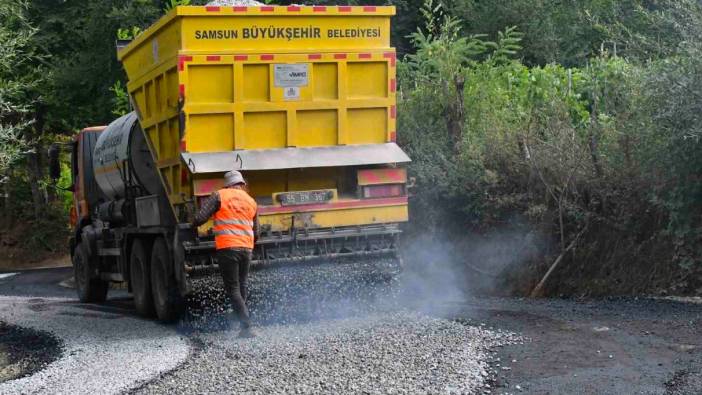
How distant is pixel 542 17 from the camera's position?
21.8 meters

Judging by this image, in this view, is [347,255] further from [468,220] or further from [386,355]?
[468,220]

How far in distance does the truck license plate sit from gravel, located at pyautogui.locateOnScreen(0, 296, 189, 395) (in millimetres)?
1719

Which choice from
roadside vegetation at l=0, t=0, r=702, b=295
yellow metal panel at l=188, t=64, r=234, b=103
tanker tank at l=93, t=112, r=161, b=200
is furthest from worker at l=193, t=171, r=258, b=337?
roadside vegetation at l=0, t=0, r=702, b=295

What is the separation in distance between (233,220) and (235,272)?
0.51 m

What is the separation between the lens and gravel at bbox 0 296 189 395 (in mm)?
7594

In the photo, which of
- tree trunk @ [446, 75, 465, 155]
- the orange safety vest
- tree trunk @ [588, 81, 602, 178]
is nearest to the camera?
the orange safety vest

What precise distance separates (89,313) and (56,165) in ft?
11.8

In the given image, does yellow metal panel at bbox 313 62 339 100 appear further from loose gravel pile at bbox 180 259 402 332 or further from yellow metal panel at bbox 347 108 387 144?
loose gravel pile at bbox 180 259 402 332

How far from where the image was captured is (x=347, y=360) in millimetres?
7750

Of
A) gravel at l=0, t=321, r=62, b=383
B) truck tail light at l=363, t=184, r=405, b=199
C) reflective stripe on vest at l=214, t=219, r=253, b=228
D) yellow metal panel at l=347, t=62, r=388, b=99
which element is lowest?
gravel at l=0, t=321, r=62, b=383

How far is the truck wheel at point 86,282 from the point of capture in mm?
14703

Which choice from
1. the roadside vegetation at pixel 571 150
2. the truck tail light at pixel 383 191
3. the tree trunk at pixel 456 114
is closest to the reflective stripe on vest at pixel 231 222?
the truck tail light at pixel 383 191

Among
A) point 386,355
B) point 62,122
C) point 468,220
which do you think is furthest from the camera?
point 62,122

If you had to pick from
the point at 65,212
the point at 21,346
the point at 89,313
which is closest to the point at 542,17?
the point at 89,313
